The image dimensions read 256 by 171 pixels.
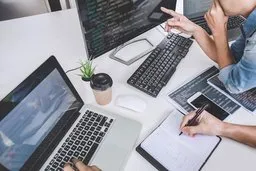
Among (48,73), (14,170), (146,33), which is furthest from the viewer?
(146,33)

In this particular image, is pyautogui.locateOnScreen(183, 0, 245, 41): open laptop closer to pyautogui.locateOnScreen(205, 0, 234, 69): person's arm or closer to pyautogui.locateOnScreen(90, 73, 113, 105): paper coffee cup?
pyautogui.locateOnScreen(205, 0, 234, 69): person's arm

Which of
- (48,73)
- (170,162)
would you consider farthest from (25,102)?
(170,162)

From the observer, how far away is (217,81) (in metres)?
1.12

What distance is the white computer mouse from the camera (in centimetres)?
103

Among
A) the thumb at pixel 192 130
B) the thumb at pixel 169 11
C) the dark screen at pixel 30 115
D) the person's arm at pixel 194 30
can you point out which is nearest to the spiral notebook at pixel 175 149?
the thumb at pixel 192 130

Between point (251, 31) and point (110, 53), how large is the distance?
581 mm

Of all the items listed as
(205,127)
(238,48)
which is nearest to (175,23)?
(238,48)

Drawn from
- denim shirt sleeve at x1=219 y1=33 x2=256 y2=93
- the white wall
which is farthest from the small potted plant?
the white wall

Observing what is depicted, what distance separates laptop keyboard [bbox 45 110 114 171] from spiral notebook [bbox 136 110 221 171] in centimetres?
14

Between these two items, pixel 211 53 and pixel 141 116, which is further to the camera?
pixel 211 53

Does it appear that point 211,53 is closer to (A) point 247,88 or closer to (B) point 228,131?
(A) point 247,88

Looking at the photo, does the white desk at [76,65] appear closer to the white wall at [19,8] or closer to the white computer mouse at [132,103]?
the white computer mouse at [132,103]

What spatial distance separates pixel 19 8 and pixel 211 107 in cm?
150

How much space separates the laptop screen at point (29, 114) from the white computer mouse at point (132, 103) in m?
0.18
